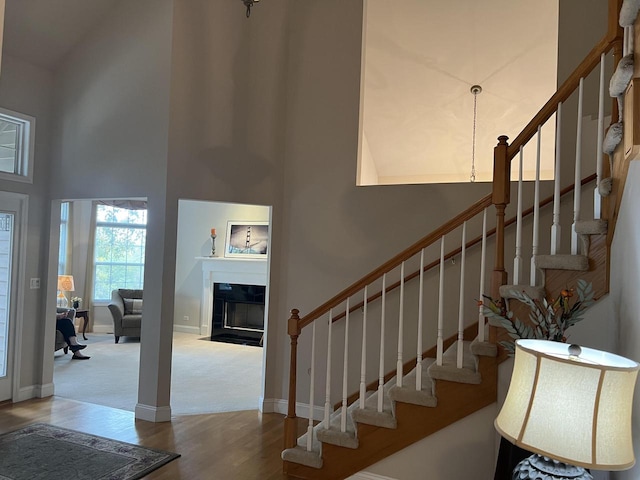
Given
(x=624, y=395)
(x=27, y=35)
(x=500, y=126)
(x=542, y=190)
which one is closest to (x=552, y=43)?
(x=500, y=126)

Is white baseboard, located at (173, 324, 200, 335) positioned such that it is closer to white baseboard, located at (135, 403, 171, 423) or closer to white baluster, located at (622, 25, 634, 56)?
white baseboard, located at (135, 403, 171, 423)

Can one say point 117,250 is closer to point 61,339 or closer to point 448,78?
point 61,339

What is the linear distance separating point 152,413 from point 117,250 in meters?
5.45

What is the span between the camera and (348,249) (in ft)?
14.8

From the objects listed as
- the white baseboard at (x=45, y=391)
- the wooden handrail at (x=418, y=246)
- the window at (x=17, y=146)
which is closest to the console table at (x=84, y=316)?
the white baseboard at (x=45, y=391)

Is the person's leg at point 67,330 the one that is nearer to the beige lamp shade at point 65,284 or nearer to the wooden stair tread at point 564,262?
the beige lamp shade at point 65,284

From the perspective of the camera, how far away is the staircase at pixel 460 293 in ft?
8.14

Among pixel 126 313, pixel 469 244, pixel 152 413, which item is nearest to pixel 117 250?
pixel 126 313

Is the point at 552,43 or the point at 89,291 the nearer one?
the point at 552,43

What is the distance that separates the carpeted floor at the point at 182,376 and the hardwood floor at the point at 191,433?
233 mm

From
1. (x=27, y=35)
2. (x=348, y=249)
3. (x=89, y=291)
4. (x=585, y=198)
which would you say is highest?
(x=27, y=35)

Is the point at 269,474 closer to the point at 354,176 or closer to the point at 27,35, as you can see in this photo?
the point at 354,176

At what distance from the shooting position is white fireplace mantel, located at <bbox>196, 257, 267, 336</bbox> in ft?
26.7

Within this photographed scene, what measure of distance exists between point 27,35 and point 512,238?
15.8ft
